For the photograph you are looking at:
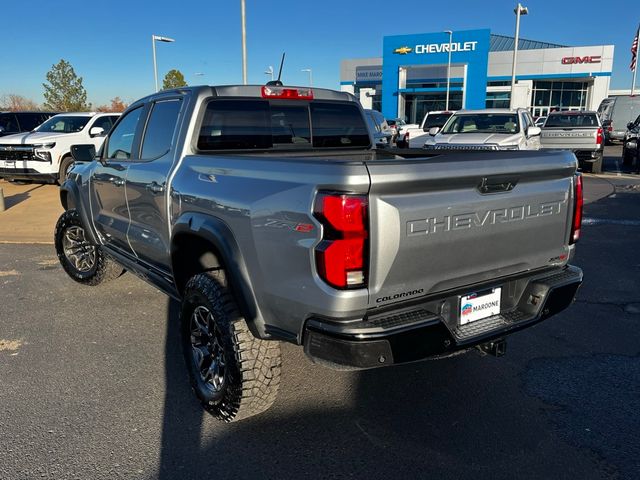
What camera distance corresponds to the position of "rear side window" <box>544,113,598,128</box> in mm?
16672

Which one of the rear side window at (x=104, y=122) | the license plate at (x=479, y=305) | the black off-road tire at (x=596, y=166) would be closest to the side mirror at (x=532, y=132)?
the black off-road tire at (x=596, y=166)

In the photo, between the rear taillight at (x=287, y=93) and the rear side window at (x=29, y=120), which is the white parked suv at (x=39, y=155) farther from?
the rear taillight at (x=287, y=93)

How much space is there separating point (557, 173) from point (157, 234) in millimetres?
2713

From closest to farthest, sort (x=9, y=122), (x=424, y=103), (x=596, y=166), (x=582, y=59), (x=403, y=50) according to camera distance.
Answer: (x=596, y=166) → (x=9, y=122) → (x=403, y=50) → (x=582, y=59) → (x=424, y=103)

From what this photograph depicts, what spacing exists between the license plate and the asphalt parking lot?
2.30 ft

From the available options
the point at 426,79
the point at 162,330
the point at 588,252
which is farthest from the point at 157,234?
the point at 426,79

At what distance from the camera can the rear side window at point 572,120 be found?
16.7m

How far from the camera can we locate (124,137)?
461 centimetres

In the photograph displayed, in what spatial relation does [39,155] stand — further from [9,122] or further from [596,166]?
[596,166]

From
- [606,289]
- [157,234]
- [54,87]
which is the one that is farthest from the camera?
[54,87]

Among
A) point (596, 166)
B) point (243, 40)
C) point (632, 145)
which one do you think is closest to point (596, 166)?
point (596, 166)

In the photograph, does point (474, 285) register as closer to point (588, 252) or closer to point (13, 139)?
point (588, 252)

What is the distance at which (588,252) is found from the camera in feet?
23.0

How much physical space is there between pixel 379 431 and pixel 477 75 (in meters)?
45.2
